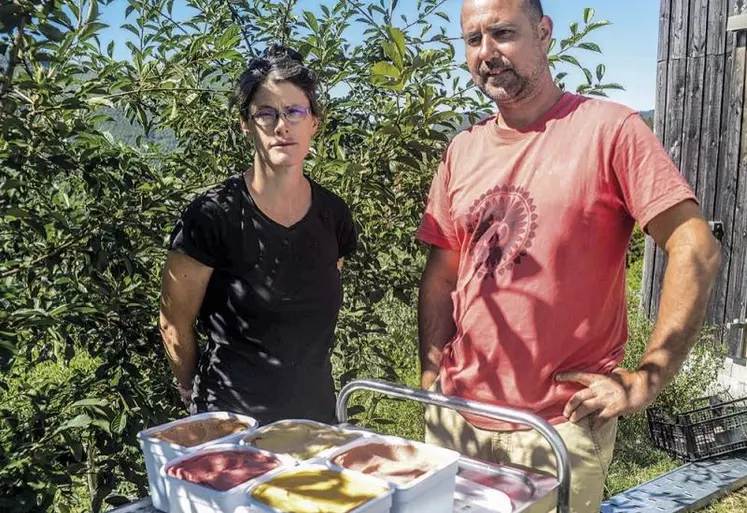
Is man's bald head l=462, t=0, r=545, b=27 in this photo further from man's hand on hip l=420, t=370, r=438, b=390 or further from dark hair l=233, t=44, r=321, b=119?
man's hand on hip l=420, t=370, r=438, b=390

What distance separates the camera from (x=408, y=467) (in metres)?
1.43

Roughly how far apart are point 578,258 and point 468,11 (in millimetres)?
688

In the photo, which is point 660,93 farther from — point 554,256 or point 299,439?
point 299,439

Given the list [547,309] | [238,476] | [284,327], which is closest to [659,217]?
[547,309]

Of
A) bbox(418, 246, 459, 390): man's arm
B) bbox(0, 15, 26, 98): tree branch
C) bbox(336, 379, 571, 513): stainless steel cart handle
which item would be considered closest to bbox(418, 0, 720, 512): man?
bbox(418, 246, 459, 390): man's arm

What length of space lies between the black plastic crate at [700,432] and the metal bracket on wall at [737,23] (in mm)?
2668

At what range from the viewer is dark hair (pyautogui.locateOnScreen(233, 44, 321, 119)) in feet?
6.75

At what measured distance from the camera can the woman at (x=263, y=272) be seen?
200 centimetres

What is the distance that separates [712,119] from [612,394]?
501cm

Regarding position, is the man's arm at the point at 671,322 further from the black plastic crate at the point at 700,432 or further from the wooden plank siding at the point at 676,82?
the wooden plank siding at the point at 676,82

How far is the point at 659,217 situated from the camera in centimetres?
182

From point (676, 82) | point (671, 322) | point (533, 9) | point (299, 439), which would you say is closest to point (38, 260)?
point (299, 439)

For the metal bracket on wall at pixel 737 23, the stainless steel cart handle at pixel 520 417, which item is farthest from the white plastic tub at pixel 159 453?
the metal bracket on wall at pixel 737 23

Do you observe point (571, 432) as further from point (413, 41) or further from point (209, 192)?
point (413, 41)
